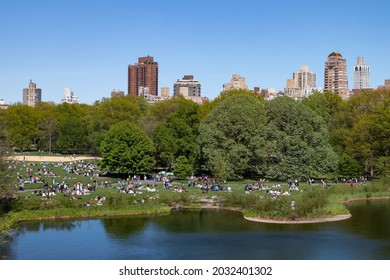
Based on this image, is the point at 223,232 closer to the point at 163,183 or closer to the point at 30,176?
the point at 163,183

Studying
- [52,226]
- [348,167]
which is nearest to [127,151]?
[52,226]

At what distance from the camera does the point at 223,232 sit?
124 feet

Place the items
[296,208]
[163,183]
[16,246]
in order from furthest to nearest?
[163,183] → [296,208] → [16,246]

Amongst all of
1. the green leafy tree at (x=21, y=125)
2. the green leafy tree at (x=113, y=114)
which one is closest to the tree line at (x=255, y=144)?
the green leafy tree at (x=113, y=114)

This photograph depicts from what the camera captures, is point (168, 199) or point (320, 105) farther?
point (320, 105)

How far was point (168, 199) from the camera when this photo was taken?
1820 inches

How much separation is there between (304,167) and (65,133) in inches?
1785

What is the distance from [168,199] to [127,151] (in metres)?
15.0

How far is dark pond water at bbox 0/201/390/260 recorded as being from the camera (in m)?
31.6

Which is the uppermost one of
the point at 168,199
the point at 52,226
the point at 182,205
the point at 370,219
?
the point at 168,199

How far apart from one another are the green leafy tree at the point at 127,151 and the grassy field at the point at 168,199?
3099 mm

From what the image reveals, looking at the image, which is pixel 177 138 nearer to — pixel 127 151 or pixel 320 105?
pixel 127 151

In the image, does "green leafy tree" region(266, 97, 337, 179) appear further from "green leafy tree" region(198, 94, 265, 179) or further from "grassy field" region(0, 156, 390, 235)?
"grassy field" region(0, 156, 390, 235)
